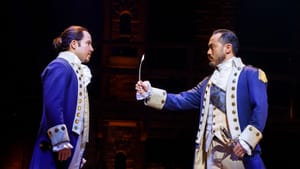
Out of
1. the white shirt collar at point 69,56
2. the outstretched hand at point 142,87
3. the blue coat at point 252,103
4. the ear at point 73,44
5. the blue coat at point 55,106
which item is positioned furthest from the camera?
the outstretched hand at point 142,87

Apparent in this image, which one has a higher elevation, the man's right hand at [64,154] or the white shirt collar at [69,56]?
the white shirt collar at [69,56]

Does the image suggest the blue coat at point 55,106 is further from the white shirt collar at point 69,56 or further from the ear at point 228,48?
the ear at point 228,48

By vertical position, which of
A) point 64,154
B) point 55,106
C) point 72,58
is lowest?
point 64,154

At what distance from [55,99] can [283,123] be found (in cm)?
410

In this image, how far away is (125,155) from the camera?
7430 millimetres

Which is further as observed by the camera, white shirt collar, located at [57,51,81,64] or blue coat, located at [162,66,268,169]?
white shirt collar, located at [57,51,81,64]

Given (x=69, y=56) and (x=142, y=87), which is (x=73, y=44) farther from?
(x=142, y=87)

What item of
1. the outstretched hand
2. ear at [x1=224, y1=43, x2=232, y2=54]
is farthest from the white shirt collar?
ear at [x1=224, y1=43, x2=232, y2=54]

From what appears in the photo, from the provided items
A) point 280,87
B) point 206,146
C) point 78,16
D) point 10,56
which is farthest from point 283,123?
point 10,56

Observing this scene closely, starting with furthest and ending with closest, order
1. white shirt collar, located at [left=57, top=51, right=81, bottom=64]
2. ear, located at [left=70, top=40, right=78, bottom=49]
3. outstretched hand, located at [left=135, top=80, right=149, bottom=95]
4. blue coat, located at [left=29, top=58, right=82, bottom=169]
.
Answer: outstretched hand, located at [left=135, top=80, right=149, bottom=95]
ear, located at [left=70, top=40, right=78, bottom=49]
white shirt collar, located at [left=57, top=51, right=81, bottom=64]
blue coat, located at [left=29, top=58, right=82, bottom=169]

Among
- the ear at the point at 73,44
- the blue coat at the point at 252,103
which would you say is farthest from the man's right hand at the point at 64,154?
the blue coat at the point at 252,103

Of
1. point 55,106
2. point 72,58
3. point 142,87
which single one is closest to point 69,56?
point 72,58

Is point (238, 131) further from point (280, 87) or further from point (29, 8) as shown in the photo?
point (29, 8)

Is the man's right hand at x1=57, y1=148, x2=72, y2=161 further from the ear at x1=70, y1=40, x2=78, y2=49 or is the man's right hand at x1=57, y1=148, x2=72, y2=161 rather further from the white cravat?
the ear at x1=70, y1=40, x2=78, y2=49
